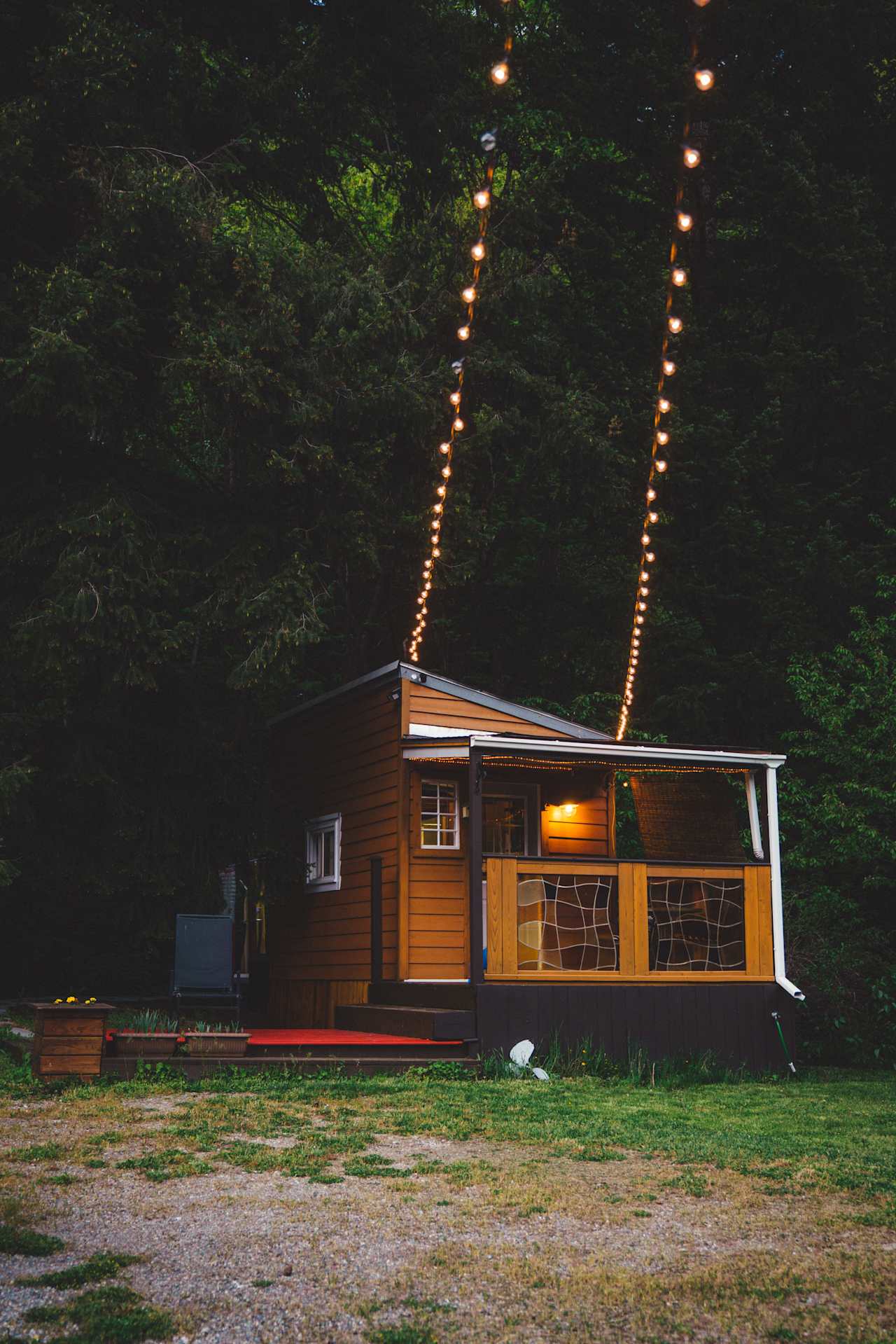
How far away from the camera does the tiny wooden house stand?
9.84 m

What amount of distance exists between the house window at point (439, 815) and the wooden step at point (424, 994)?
131cm

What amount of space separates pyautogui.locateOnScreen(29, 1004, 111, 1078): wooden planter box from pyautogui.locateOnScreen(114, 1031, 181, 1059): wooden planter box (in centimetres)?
38

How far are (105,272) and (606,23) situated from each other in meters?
13.2

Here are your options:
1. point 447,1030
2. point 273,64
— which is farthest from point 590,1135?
point 273,64

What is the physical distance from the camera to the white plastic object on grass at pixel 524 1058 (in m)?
8.93

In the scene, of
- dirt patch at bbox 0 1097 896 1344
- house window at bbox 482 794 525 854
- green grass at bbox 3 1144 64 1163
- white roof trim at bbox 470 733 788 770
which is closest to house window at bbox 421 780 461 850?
house window at bbox 482 794 525 854

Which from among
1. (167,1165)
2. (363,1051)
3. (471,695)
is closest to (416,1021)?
(363,1051)

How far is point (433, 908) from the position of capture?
Answer: 11.2 metres

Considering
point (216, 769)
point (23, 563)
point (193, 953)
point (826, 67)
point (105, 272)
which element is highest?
point (826, 67)

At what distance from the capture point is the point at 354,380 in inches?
497

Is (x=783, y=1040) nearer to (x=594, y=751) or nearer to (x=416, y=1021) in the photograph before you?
(x=594, y=751)

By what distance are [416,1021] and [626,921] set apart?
76.4 inches

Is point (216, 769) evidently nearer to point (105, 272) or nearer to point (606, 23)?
point (105, 272)

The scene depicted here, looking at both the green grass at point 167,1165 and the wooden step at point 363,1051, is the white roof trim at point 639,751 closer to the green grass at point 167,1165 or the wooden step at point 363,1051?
the wooden step at point 363,1051
